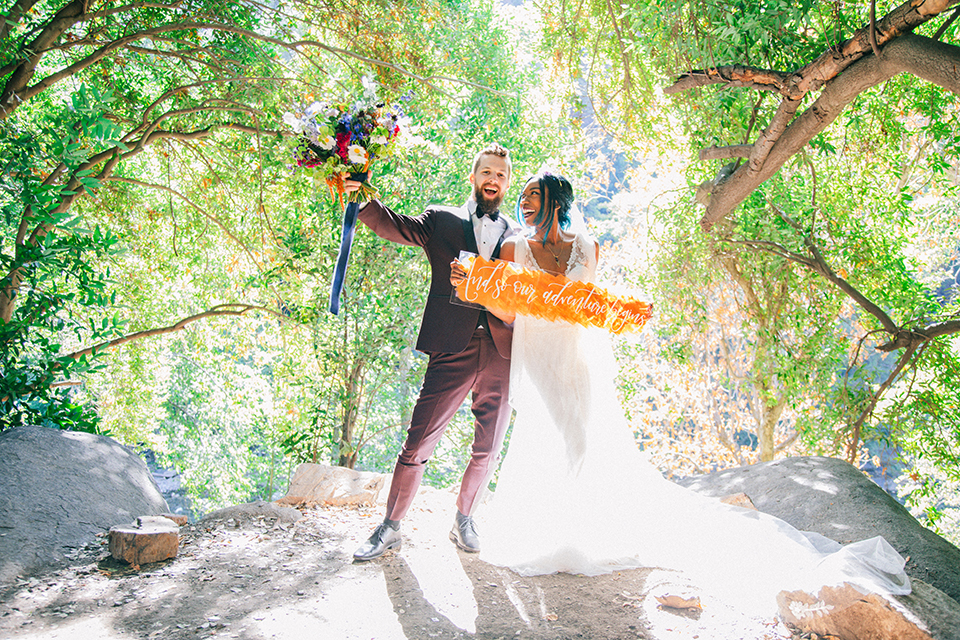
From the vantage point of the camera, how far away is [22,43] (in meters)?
4.41

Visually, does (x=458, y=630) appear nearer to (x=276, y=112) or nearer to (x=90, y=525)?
(x=90, y=525)

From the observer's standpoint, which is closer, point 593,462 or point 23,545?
point 23,545

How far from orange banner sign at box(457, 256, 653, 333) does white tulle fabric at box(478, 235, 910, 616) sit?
16 centimetres

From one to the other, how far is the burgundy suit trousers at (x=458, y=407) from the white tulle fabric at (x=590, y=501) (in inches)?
4.8

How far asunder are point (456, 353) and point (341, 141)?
3.89ft

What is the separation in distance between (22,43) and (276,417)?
584cm

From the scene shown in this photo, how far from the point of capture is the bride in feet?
9.31

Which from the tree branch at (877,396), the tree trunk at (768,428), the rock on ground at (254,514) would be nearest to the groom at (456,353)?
the rock on ground at (254,514)

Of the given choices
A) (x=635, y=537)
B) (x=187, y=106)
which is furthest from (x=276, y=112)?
(x=635, y=537)

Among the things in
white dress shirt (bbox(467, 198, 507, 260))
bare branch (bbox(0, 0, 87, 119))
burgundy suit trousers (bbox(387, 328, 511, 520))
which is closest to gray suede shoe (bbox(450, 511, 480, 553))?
burgundy suit trousers (bbox(387, 328, 511, 520))

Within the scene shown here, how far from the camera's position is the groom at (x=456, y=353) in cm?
306

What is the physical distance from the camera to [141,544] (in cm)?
286

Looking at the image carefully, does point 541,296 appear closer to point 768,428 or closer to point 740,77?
point 740,77

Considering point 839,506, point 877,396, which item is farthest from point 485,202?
point 877,396
